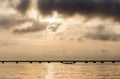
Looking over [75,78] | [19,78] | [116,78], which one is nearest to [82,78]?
[75,78]

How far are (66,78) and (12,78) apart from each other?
587 inches

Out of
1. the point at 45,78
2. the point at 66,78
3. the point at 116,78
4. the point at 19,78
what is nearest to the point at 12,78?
the point at 19,78

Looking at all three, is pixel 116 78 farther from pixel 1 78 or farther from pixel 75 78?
pixel 1 78

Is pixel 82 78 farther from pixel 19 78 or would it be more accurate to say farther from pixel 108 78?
pixel 19 78

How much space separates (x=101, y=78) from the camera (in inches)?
3615

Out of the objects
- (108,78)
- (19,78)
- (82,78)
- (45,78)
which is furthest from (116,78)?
(19,78)

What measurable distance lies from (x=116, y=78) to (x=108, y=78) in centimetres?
240

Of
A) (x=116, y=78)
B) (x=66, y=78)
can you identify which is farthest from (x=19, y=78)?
(x=116, y=78)

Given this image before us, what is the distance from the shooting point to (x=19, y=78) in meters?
91.7

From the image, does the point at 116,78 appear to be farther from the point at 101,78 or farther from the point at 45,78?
the point at 45,78

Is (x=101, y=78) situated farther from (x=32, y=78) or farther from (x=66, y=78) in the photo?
(x=32, y=78)

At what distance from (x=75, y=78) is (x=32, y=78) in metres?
11.9

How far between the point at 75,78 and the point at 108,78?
9057mm

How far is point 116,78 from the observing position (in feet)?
294
